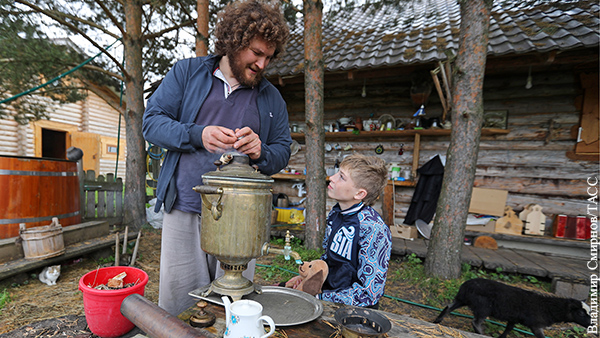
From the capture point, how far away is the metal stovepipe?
36.4 inches

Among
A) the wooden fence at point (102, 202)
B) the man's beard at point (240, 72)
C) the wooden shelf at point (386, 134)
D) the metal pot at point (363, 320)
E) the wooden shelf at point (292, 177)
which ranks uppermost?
the wooden shelf at point (386, 134)

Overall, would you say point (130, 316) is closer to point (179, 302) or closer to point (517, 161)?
point (179, 302)

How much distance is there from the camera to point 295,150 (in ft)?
21.9

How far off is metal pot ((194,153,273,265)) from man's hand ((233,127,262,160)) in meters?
0.18

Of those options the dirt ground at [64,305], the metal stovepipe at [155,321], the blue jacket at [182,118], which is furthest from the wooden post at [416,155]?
the metal stovepipe at [155,321]

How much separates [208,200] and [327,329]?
76 cm

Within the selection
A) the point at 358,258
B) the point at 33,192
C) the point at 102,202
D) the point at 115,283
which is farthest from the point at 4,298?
the point at 358,258

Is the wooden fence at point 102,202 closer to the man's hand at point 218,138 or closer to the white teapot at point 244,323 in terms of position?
the man's hand at point 218,138

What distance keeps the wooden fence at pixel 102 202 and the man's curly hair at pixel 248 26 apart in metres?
5.61

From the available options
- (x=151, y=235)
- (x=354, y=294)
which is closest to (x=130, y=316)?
(x=354, y=294)

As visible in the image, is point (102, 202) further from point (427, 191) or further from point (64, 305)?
point (427, 191)

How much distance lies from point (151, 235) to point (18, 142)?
864 centimetres

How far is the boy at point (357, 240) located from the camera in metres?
1.81

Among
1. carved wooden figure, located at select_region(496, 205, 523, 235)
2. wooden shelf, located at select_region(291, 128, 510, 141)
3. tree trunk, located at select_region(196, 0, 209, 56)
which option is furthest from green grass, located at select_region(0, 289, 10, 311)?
carved wooden figure, located at select_region(496, 205, 523, 235)
